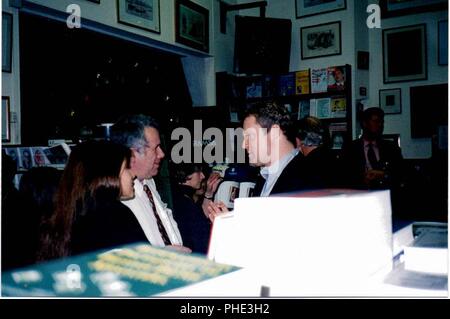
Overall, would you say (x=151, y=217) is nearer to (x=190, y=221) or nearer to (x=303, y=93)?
(x=190, y=221)

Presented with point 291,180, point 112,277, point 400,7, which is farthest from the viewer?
point 400,7

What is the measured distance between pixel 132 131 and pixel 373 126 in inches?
81.4

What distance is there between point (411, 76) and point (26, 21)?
347 cm

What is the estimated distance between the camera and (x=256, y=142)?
1.84 meters

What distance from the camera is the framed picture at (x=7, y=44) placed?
7.54 feet

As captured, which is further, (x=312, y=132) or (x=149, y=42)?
(x=149, y=42)

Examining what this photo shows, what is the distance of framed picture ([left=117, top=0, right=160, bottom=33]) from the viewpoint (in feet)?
9.93

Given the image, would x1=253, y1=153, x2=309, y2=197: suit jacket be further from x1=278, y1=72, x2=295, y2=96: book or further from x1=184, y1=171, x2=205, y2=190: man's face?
x1=278, y1=72, x2=295, y2=96: book

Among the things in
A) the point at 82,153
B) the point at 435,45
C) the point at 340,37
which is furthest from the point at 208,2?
the point at 82,153

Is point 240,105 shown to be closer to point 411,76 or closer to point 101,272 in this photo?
point 411,76

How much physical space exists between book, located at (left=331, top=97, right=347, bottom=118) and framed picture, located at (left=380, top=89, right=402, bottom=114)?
1.58ft

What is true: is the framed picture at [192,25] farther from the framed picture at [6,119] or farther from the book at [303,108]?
the framed picture at [6,119]

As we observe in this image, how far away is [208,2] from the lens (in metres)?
4.08

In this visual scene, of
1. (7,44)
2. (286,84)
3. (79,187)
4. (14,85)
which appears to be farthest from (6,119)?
(286,84)
